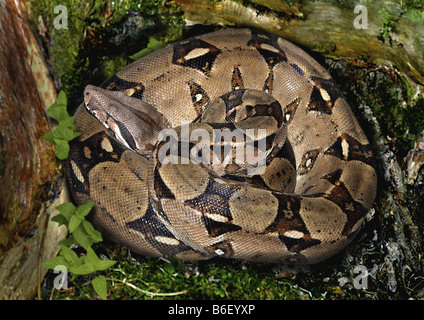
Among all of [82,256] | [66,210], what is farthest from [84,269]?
[66,210]

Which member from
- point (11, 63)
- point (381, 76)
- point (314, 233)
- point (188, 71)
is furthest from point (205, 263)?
point (381, 76)

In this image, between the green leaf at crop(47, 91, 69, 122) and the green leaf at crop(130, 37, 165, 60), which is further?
the green leaf at crop(130, 37, 165, 60)

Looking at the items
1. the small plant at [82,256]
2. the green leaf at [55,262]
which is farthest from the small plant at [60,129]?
the green leaf at [55,262]

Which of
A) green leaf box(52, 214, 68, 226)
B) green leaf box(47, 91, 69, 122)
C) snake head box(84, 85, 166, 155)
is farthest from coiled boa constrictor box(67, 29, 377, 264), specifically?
green leaf box(47, 91, 69, 122)

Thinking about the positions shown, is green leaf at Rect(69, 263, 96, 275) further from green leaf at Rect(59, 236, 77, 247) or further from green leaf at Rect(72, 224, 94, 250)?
green leaf at Rect(59, 236, 77, 247)

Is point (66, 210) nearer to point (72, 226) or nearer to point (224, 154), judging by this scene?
point (72, 226)

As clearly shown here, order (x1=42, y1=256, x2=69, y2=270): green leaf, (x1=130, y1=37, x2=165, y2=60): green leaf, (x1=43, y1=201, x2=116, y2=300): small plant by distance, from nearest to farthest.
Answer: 1. (x1=42, y1=256, x2=69, y2=270): green leaf
2. (x1=43, y1=201, x2=116, y2=300): small plant
3. (x1=130, y1=37, x2=165, y2=60): green leaf

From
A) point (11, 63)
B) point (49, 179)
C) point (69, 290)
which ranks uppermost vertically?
point (11, 63)
